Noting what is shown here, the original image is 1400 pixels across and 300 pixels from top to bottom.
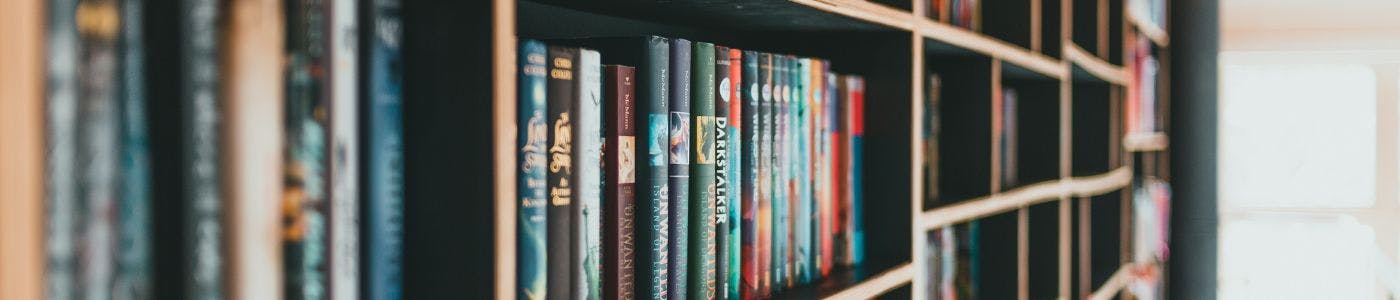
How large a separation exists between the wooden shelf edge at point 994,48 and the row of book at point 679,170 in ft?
0.34

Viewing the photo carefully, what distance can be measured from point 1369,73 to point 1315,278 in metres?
0.84

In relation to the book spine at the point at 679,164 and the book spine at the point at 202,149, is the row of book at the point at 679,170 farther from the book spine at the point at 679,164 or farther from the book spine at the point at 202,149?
the book spine at the point at 202,149

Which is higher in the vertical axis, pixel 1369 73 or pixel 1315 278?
pixel 1369 73

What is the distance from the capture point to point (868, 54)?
1158 mm

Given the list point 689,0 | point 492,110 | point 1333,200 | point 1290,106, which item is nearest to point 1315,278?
point 1333,200

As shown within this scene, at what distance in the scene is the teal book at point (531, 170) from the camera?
677 millimetres

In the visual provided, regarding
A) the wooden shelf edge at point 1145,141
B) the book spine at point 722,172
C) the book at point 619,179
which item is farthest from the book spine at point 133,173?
the wooden shelf edge at point 1145,141

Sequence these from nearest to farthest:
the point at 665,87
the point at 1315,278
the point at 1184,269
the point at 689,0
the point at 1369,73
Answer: the point at 665,87
the point at 689,0
the point at 1184,269
the point at 1369,73
the point at 1315,278

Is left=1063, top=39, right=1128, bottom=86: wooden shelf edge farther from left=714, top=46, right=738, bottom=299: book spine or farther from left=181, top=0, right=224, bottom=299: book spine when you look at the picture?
left=181, top=0, right=224, bottom=299: book spine

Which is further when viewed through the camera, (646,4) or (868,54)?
(868,54)

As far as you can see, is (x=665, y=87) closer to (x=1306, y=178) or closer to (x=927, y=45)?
(x=927, y=45)

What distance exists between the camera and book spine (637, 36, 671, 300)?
0.81 m

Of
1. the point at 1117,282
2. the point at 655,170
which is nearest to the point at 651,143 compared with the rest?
the point at 655,170

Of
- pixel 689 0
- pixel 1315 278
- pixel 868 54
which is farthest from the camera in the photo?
pixel 1315 278
